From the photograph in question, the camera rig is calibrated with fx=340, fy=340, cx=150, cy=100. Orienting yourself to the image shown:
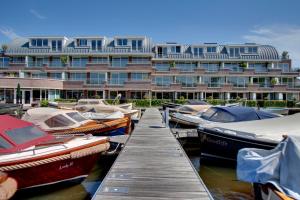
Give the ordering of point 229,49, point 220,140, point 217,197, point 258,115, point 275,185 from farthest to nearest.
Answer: point 229,49 < point 258,115 < point 220,140 < point 217,197 < point 275,185

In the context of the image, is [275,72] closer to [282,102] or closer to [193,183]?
[282,102]

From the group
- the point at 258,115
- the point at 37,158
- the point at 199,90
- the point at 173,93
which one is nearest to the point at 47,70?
the point at 173,93

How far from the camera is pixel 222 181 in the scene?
1316 cm

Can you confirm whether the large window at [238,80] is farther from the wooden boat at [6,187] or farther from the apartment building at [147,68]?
the wooden boat at [6,187]

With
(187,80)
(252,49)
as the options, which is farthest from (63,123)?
(252,49)

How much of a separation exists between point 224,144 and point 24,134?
7.91 metres

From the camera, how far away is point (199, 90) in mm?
57062

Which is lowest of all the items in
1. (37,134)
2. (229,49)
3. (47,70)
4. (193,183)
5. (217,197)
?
(217,197)

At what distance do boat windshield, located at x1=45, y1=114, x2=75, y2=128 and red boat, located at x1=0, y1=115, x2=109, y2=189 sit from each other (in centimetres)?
382

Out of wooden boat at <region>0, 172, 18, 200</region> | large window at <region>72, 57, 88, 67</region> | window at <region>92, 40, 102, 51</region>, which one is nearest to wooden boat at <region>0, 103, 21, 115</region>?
wooden boat at <region>0, 172, 18, 200</region>

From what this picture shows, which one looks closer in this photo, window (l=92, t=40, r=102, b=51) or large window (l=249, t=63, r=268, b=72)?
window (l=92, t=40, r=102, b=51)

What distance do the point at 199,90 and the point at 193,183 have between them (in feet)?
162

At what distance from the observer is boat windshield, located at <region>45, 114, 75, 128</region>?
1625 cm

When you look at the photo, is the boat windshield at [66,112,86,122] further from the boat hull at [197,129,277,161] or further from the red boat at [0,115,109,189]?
the boat hull at [197,129,277,161]
